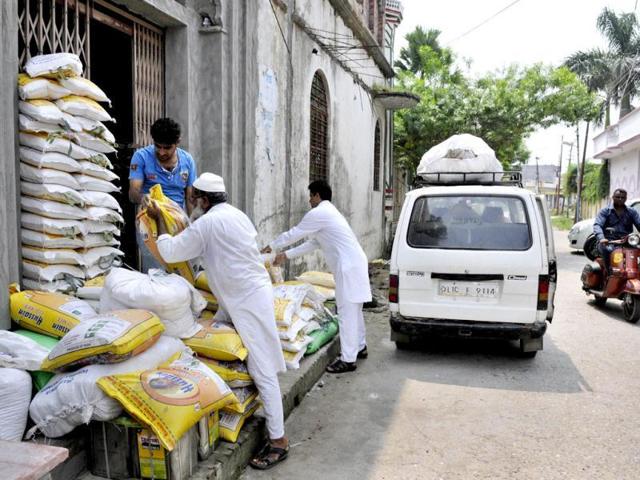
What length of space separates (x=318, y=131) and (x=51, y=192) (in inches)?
254

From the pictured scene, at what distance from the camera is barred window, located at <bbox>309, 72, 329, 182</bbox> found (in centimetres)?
920

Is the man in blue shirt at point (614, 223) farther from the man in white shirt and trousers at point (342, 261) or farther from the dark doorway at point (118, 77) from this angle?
the dark doorway at point (118, 77)

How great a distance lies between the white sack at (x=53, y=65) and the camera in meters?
3.45

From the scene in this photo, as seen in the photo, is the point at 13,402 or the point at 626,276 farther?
the point at 626,276

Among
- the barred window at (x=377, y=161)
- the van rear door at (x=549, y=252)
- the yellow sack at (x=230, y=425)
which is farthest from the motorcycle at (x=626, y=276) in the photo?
the barred window at (x=377, y=161)

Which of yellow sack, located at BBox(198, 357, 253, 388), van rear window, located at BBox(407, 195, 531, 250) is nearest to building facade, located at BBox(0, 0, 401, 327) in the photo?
yellow sack, located at BBox(198, 357, 253, 388)

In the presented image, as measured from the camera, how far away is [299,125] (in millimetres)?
8180

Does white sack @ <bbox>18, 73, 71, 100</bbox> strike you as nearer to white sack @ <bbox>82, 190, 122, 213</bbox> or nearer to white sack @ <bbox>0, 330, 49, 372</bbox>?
white sack @ <bbox>82, 190, 122, 213</bbox>

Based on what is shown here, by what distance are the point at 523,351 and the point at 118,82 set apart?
468 cm

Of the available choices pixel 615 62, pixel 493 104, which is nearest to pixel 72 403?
pixel 493 104

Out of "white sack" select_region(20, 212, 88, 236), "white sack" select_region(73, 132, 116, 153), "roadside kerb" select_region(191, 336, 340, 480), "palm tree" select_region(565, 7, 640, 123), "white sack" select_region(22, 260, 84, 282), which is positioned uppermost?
"palm tree" select_region(565, 7, 640, 123)

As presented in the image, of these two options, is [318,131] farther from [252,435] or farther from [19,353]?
[19,353]

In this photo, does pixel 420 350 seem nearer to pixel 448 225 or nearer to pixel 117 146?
pixel 448 225

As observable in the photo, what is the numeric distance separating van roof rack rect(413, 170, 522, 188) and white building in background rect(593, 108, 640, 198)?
693 inches
